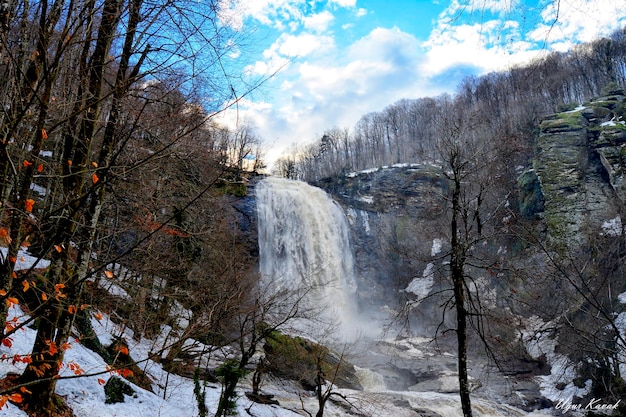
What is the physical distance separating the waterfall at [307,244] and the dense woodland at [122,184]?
6.87 ft

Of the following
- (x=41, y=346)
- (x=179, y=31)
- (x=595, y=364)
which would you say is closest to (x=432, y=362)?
(x=595, y=364)

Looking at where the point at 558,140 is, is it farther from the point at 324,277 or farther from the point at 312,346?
the point at 312,346

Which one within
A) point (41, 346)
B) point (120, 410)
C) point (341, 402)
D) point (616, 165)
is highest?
point (616, 165)

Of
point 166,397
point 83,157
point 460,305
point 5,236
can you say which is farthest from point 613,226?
point 5,236

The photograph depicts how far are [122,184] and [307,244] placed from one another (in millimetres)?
19859

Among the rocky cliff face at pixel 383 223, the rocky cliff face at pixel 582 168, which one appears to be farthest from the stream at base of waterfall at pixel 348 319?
the rocky cliff face at pixel 582 168

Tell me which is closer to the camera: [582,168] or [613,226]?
[613,226]

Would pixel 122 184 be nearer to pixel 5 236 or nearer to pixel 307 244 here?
pixel 5 236

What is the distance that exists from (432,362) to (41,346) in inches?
690

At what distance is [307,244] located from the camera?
86.8 feet

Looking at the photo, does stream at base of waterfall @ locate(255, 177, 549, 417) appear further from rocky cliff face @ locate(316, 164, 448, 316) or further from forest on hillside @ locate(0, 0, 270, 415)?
forest on hillside @ locate(0, 0, 270, 415)

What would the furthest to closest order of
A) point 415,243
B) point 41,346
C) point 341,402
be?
point 415,243
point 341,402
point 41,346

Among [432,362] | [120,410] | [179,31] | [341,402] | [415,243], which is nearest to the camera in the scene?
[179,31]

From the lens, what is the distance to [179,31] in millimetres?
2664
